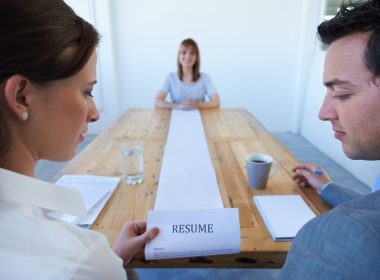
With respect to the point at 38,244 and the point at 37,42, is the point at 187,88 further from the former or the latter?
the point at 38,244

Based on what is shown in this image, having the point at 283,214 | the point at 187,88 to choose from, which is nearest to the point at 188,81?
the point at 187,88

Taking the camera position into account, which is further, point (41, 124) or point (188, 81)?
point (188, 81)

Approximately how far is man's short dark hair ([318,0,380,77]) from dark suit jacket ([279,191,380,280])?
0.30m

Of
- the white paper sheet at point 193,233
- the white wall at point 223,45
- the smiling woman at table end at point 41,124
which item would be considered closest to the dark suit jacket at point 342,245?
the white paper sheet at point 193,233

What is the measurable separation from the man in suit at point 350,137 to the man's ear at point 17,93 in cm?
54

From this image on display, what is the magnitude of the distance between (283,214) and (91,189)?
65 cm

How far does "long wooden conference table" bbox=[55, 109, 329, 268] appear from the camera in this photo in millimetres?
738

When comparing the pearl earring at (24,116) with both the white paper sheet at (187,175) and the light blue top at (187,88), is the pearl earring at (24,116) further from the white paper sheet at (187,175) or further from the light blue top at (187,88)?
the light blue top at (187,88)

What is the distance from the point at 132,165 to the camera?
1127 millimetres

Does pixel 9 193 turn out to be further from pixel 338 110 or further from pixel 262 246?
pixel 338 110

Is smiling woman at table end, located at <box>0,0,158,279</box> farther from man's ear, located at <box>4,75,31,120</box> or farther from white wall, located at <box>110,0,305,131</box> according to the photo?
white wall, located at <box>110,0,305,131</box>

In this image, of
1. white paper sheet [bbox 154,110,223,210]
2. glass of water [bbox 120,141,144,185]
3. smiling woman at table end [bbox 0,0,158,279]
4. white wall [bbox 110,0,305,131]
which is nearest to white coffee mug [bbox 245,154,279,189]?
white paper sheet [bbox 154,110,223,210]

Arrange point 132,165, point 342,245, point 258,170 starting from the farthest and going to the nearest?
point 132,165
point 258,170
point 342,245

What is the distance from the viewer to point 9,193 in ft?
1.63
